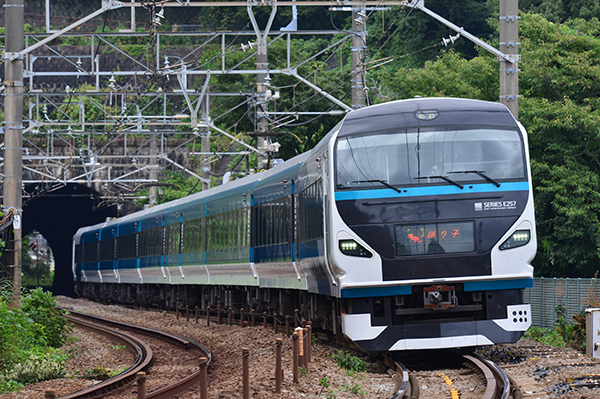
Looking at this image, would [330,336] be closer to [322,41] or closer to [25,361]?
[25,361]

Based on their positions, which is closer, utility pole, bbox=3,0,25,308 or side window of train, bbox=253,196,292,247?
utility pole, bbox=3,0,25,308

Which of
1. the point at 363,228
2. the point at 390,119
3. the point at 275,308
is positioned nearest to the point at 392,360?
the point at 363,228

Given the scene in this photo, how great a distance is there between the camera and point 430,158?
1320 cm

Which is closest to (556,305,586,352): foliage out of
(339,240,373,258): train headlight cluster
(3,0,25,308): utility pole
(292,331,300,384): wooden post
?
(339,240,373,258): train headlight cluster

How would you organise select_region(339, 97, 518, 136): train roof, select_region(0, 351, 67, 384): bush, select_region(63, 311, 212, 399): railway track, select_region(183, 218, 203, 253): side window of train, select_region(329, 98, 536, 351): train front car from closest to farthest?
select_region(63, 311, 212, 399): railway track, select_region(329, 98, 536, 351): train front car, select_region(339, 97, 518, 136): train roof, select_region(0, 351, 67, 384): bush, select_region(183, 218, 203, 253): side window of train

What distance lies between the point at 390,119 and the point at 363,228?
60.7 inches

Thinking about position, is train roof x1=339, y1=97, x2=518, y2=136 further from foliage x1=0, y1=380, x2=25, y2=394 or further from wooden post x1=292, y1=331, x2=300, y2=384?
foliage x1=0, y1=380, x2=25, y2=394

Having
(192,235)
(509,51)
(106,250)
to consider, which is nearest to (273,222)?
(509,51)

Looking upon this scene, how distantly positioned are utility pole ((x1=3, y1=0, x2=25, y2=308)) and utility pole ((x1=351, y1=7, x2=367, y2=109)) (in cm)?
682

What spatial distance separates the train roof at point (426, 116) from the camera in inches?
527

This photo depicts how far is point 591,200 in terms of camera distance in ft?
79.0

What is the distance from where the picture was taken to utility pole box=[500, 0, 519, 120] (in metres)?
16.7

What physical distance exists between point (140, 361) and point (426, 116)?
21.7 feet

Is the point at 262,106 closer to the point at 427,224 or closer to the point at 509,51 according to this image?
the point at 509,51
